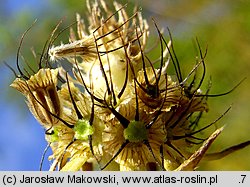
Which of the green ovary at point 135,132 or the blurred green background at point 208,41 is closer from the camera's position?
the green ovary at point 135,132

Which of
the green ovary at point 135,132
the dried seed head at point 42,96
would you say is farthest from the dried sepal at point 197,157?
the dried seed head at point 42,96

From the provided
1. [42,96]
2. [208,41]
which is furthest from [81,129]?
[208,41]

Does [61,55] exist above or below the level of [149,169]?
above

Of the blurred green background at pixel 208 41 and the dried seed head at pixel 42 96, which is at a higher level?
the blurred green background at pixel 208 41

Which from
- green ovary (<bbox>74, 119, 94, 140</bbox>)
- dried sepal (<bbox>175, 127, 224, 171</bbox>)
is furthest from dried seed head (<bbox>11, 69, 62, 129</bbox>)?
dried sepal (<bbox>175, 127, 224, 171</bbox>)

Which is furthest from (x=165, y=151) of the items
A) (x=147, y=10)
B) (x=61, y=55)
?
(x=147, y=10)

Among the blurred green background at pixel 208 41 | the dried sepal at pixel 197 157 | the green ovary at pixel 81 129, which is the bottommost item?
the dried sepal at pixel 197 157

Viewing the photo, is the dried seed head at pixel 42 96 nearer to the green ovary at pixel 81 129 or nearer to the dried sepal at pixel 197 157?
the green ovary at pixel 81 129
